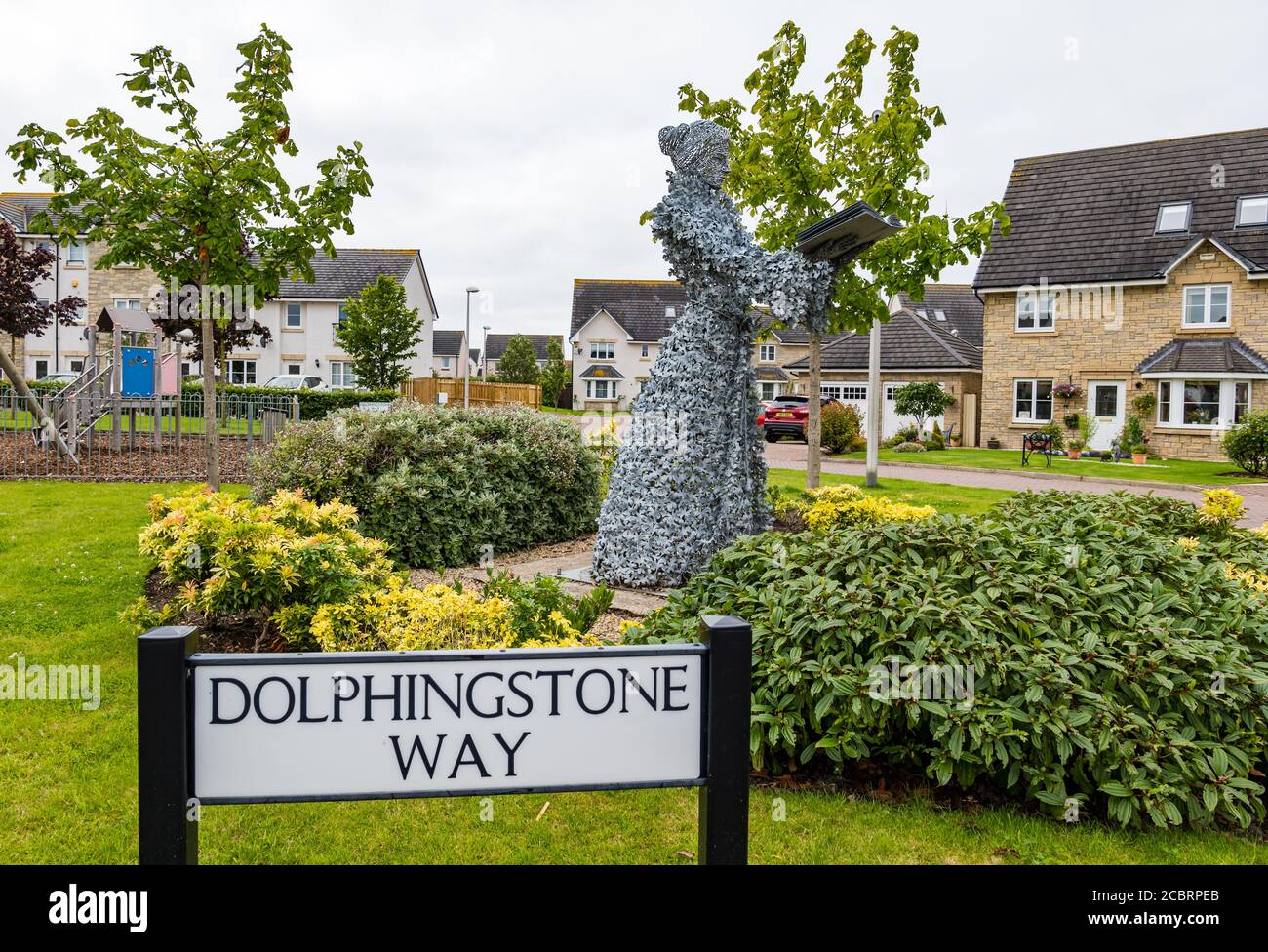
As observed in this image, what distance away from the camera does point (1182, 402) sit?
2716cm

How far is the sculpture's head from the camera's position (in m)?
6.84

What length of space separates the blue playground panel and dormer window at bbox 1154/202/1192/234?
91.3 ft

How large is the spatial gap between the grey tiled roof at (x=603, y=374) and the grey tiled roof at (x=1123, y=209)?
28.6 metres

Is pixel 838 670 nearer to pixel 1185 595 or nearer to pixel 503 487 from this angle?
pixel 1185 595

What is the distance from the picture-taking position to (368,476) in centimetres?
848

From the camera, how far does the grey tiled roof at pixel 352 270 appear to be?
46.3 metres

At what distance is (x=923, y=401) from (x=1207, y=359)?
8152 millimetres

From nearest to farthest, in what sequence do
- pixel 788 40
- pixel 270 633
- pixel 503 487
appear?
pixel 270 633 → pixel 503 487 → pixel 788 40

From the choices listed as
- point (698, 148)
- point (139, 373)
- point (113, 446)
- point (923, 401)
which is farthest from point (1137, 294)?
point (113, 446)

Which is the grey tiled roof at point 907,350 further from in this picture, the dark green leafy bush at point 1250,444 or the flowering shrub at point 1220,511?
the flowering shrub at point 1220,511

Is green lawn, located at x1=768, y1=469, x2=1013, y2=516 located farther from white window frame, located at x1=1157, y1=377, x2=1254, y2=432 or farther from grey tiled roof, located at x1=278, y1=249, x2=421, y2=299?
grey tiled roof, located at x1=278, y1=249, x2=421, y2=299

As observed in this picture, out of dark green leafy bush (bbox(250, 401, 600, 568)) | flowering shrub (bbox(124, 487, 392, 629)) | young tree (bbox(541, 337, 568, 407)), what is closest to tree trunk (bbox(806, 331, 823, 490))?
dark green leafy bush (bbox(250, 401, 600, 568))
